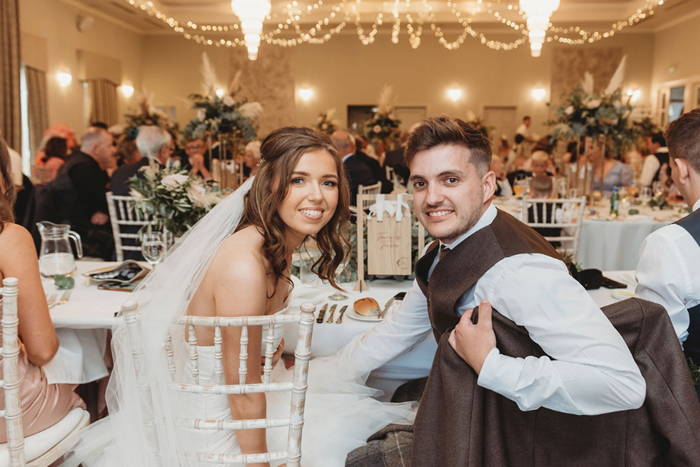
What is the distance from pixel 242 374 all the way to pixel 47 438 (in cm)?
87

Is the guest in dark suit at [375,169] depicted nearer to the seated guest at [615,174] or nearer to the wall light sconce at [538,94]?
the seated guest at [615,174]

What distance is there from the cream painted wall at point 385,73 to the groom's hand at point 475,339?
1144 centimetres

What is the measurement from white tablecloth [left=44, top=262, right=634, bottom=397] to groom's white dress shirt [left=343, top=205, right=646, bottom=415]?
677mm

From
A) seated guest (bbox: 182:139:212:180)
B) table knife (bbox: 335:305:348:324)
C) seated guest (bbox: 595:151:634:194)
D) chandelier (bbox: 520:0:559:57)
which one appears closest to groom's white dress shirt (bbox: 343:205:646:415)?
table knife (bbox: 335:305:348:324)

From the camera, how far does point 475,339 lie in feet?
4.00

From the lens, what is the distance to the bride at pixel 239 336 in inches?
50.5

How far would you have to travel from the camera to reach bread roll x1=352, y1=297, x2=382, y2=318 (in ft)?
6.67

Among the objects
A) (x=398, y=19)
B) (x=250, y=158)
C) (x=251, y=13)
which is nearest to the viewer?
(x=251, y=13)

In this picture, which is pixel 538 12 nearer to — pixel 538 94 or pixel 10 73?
pixel 10 73

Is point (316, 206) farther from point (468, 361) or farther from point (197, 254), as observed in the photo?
point (468, 361)

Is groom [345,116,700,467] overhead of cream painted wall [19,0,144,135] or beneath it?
beneath

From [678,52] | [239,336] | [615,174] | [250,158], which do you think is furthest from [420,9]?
[239,336]

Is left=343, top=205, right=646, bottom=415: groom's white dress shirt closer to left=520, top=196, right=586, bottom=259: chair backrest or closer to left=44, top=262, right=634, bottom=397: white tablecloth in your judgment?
left=44, top=262, right=634, bottom=397: white tablecloth

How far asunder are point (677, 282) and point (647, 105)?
1207cm
